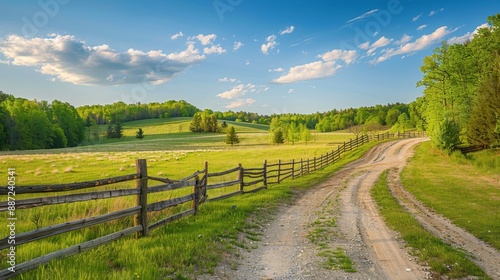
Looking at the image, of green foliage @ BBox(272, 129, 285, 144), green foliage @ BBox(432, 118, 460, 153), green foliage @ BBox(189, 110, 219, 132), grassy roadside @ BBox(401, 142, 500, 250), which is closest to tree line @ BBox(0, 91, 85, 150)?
green foliage @ BBox(189, 110, 219, 132)

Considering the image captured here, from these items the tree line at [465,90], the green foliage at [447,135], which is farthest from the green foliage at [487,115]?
the green foliage at [447,135]

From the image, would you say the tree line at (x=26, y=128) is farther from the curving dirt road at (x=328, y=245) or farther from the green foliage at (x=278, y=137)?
the curving dirt road at (x=328, y=245)

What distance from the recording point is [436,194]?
659 inches

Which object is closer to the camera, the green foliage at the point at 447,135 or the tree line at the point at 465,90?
the tree line at the point at 465,90

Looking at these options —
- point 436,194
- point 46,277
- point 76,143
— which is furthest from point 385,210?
point 76,143

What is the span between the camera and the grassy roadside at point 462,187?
10891 millimetres

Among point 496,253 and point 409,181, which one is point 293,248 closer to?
point 496,253

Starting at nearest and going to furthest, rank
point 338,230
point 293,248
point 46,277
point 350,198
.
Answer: point 46,277 < point 293,248 < point 338,230 < point 350,198

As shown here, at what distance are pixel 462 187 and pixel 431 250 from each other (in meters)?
14.2

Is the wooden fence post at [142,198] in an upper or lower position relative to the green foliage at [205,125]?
lower

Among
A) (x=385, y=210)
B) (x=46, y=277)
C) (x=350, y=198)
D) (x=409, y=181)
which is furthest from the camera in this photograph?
(x=409, y=181)

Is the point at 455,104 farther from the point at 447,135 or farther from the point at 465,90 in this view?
the point at 447,135

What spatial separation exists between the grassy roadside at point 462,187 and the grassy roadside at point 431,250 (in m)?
1.84

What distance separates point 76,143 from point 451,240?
4461 inches
